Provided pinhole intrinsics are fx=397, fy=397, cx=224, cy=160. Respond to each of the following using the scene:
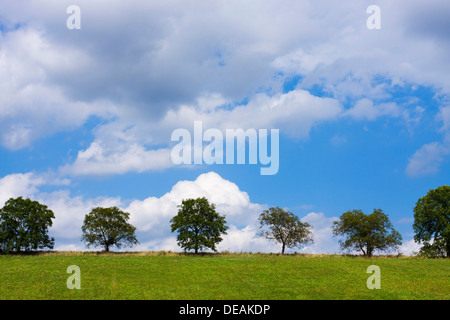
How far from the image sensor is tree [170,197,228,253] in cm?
6962

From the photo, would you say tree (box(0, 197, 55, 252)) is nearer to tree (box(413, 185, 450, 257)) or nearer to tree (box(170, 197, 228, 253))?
tree (box(170, 197, 228, 253))

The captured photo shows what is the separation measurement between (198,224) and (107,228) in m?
17.2

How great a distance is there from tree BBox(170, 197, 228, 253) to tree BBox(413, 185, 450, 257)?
108ft

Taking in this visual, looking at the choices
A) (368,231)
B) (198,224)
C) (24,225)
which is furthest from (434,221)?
(24,225)

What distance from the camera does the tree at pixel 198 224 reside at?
69.6 metres

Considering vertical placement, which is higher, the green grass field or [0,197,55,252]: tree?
[0,197,55,252]: tree

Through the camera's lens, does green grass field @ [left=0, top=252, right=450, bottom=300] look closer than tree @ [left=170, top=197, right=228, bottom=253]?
Yes

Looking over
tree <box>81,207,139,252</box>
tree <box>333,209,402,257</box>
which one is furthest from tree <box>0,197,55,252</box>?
tree <box>333,209,402,257</box>

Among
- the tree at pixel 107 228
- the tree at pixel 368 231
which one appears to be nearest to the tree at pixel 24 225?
the tree at pixel 107 228

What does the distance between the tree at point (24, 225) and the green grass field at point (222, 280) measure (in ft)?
63.4

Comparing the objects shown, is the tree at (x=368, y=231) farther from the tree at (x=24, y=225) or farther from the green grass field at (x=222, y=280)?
the tree at (x=24, y=225)
